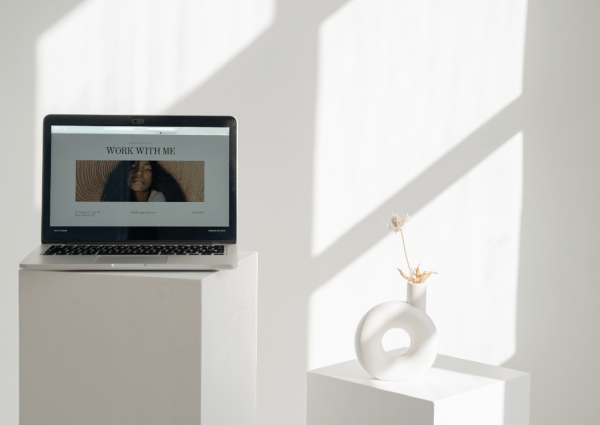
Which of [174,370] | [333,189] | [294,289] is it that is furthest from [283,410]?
[174,370]

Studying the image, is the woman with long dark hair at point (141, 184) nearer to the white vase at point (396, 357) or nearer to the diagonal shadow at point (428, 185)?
the white vase at point (396, 357)

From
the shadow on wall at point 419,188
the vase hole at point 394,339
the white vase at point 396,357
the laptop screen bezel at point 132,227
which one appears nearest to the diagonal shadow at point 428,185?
the shadow on wall at point 419,188

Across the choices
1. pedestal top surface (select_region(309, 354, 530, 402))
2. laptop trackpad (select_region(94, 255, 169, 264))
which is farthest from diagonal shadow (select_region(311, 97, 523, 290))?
laptop trackpad (select_region(94, 255, 169, 264))

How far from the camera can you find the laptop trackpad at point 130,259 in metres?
1.08

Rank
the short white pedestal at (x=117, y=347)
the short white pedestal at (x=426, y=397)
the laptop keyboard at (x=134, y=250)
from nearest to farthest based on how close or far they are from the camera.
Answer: the short white pedestal at (x=117, y=347), the laptop keyboard at (x=134, y=250), the short white pedestal at (x=426, y=397)

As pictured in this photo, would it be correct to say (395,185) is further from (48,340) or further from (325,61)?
(48,340)

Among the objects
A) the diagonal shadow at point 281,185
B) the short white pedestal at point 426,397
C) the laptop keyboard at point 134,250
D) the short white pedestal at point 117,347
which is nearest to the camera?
the short white pedestal at point 117,347

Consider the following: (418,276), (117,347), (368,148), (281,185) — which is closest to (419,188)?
(368,148)

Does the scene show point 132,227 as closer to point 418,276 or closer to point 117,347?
point 117,347

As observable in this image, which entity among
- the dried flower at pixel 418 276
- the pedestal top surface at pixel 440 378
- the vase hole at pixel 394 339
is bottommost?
the vase hole at pixel 394 339

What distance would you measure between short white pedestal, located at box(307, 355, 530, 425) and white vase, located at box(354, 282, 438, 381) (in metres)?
0.03

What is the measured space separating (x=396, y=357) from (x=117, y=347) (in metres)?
0.64

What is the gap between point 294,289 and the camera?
74.6 inches

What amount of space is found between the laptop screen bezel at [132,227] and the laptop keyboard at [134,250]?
0.10ft
